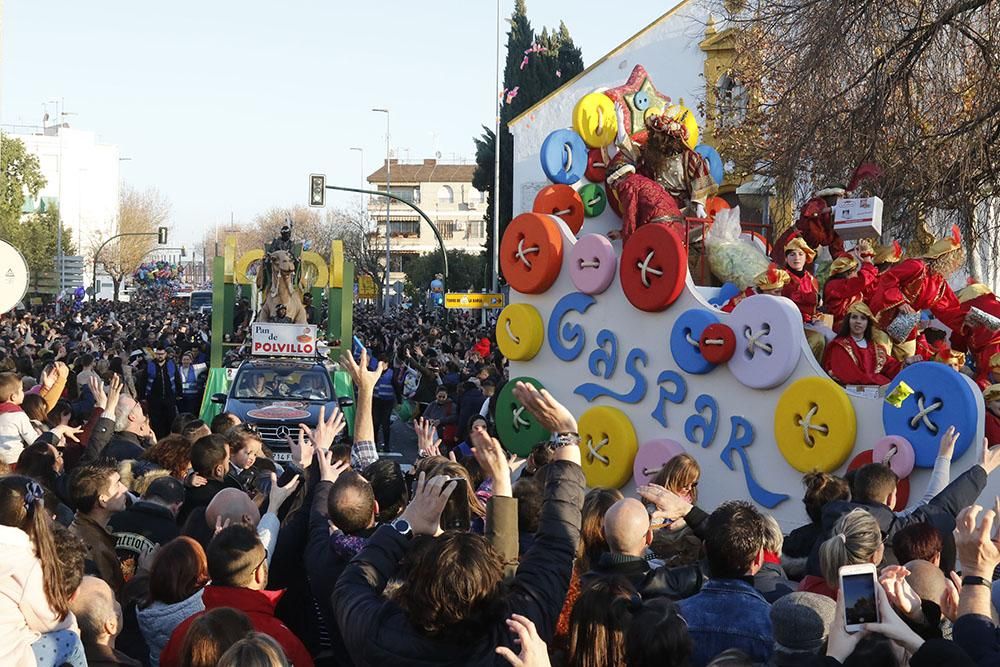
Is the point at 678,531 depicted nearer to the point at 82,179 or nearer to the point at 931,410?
the point at 931,410

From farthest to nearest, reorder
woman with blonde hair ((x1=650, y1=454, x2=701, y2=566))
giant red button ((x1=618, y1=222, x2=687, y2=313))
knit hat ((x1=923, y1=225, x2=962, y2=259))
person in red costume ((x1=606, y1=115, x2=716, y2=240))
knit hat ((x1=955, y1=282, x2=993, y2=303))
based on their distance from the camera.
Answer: person in red costume ((x1=606, y1=115, x2=716, y2=240))
giant red button ((x1=618, y1=222, x2=687, y2=313))
knit hat ((x1=923, y1=225, x2=962, y2=259))
knit hat ((x1=955, y1=282, x2=993, y2=303))
woman with blonde hair ((x1=650, y1=454, x2=701, y2=566))

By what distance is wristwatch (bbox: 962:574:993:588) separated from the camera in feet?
12.7

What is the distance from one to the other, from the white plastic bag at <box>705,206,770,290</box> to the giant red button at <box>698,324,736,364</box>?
117 cm

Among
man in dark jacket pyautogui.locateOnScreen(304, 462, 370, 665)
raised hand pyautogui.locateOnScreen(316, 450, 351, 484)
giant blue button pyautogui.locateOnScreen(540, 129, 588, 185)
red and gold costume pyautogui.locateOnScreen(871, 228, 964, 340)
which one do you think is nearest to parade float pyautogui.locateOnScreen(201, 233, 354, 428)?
giant blue button pyautogui.locateOnScreen(540, 129, 588, 185)

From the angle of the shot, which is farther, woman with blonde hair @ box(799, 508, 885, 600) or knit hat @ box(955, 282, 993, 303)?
knit hat @ box(955, 282, 993, 303)

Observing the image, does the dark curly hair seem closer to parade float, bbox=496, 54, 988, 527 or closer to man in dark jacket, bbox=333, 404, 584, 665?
man in dark jacket, bbox=333, 404, 584, 665

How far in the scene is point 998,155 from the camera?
Answer: 1282 centimetres

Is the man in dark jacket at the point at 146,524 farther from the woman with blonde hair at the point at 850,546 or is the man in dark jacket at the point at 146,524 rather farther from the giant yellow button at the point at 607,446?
the giant yellow button at the point at 607,446

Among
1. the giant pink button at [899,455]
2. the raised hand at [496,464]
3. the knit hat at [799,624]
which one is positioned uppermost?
the raised hand at [496,464]

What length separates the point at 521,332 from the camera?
12.8 m

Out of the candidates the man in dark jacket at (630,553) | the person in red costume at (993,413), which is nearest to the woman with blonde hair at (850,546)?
the man in dark jacket at (630,553)

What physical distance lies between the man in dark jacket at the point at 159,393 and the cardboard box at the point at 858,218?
30.8 ft

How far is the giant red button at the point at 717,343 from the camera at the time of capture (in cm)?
1036

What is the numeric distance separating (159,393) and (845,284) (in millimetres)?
9674
